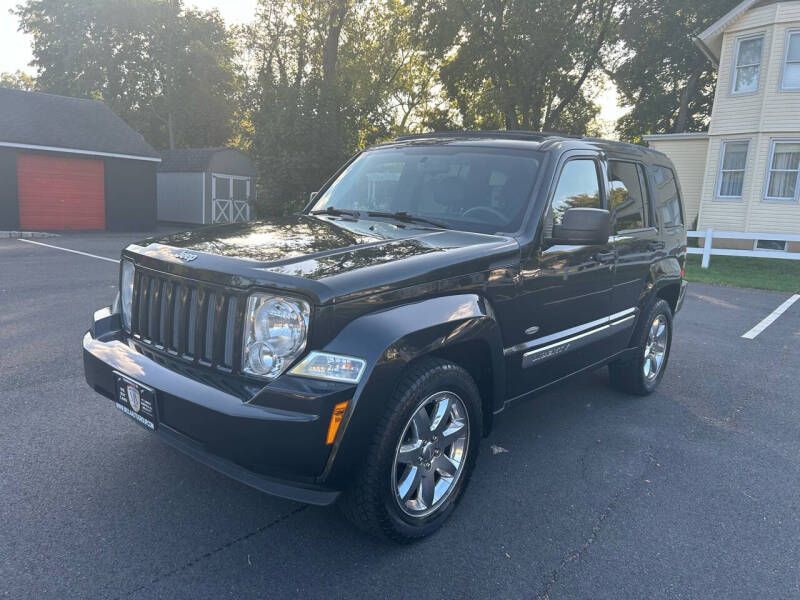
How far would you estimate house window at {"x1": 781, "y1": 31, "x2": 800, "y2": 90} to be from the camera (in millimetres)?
17516

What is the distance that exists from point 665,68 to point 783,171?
14.7m

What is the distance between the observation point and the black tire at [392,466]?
8.62 feet

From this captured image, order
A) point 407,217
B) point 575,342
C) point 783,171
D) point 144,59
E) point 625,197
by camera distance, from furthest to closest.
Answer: point 144,59
point 783,171
point 625,197
point 575,342
point 407,217

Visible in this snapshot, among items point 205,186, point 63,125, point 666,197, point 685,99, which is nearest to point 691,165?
point 685,99

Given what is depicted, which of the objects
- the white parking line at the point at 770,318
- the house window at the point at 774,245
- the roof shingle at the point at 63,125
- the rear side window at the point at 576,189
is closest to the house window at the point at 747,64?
the house window at the point at 774,245

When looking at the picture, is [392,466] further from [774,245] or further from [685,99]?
[685,99]

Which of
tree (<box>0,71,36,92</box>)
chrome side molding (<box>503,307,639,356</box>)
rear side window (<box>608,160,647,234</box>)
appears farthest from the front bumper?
tree (<box>0,71,36,92</box>)

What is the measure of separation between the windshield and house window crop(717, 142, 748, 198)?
58.7 feet

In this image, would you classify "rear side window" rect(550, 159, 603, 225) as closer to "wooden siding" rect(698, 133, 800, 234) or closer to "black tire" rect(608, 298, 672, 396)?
"black tire" rect(608, 298, 672, 396)

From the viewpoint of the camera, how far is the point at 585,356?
420cm

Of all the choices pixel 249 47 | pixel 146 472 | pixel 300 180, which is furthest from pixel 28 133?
pixel 146 472

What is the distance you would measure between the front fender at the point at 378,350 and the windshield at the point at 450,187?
98cm

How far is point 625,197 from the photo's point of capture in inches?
183

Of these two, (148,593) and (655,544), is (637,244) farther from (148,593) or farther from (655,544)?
(148,593)
